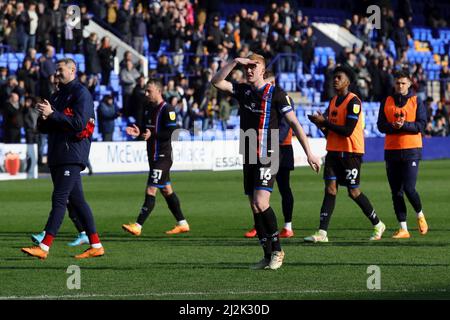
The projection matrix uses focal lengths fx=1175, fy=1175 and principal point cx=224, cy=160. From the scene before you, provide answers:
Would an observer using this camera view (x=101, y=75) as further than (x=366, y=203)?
Yes

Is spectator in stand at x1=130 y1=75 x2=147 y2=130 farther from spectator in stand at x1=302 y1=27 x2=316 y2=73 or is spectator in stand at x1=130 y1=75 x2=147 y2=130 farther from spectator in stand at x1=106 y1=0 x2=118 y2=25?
spectator in stand at x1=302 y1=27 x2=316 y2=73

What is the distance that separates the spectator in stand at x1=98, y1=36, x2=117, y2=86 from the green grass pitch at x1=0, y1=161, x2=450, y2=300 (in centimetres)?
1099

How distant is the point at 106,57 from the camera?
34.2 m

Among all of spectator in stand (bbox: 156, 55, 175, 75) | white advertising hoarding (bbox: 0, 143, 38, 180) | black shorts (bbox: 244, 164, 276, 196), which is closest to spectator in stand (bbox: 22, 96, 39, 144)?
white advertising hoarding (bbox: 0, 143, 38, 180)

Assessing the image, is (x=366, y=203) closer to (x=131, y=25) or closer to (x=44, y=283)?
(x=44, y=283)

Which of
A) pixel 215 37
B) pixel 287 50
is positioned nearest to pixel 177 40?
pixel 215 37

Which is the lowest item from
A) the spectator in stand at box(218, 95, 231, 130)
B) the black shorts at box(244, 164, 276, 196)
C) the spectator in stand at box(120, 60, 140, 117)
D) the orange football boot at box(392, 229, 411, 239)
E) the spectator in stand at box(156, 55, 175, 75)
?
the orange football boot at box(392, 229, 411, 239)

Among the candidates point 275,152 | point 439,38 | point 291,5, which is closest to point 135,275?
point 275,152

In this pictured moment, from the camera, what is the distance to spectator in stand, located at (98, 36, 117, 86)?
34.0m

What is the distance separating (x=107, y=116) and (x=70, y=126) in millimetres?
19988

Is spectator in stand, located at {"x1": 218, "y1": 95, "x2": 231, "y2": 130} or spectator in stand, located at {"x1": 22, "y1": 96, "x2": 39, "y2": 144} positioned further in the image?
spectator in stand, located at {"x1": 218, "y1": 95, "x2": 231, "y2": 130}

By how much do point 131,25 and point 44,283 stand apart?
88.0 feet

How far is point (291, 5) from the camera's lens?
152 ft

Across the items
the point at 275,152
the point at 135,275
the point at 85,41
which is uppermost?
the point at 85,41
